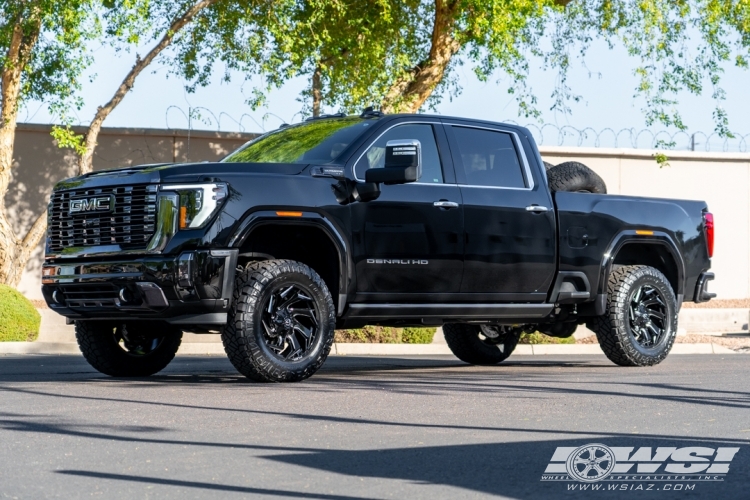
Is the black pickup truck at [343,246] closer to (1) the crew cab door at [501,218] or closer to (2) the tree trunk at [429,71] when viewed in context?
(1) the crew cab door at [501,218]

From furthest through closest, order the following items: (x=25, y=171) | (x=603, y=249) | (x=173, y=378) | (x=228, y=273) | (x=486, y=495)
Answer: (x=25, y=171), (x=603, y=249), (x=173, y=378), (x=228, y=273), (x=486, y=495)

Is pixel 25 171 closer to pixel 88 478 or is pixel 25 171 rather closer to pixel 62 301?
pixel 62 301

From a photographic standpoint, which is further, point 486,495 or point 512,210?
point 512,210

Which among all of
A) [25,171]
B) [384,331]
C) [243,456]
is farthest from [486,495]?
[25,171]

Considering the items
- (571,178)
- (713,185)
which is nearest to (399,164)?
(571,178)

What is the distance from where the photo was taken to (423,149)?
33.5 feet

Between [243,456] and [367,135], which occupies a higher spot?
[367,135]

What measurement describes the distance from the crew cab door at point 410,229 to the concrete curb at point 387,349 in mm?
5079

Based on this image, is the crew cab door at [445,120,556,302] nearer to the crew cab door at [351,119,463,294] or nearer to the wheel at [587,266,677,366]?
the crew cab door at [351,119,463,294]

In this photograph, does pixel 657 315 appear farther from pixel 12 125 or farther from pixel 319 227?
pixel 12 125

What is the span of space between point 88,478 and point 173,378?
5.18 m

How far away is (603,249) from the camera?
11.3 m

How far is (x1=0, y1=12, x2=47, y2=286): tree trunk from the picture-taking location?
56.5 ft

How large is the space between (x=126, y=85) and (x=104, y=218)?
10.3m
